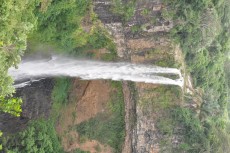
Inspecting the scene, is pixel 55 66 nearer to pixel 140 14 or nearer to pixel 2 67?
pixel 140 14

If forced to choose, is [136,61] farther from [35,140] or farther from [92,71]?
[35,140]

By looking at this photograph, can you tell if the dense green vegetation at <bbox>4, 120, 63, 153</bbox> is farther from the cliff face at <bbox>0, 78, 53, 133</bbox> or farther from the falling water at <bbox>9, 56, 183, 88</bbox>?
the falling water at <bbox>9, 56, 183, 88</bbox>

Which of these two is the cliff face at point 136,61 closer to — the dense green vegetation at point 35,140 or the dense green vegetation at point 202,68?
the dense green vegetation at point 202,68

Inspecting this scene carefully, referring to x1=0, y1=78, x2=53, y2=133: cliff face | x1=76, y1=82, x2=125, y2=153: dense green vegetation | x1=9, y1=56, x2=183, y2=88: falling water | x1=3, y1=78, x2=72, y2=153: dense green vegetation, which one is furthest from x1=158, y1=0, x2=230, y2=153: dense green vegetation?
x1=0, y1=78, x2=53, y2=133: cliff face

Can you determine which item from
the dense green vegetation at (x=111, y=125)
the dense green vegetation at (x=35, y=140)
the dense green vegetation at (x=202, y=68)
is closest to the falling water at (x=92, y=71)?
the dense green vegetation at (x=111, y=125)

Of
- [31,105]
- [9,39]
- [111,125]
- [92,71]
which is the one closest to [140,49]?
[92,71]

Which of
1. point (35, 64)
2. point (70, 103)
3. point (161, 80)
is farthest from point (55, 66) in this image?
point (161, 80)
